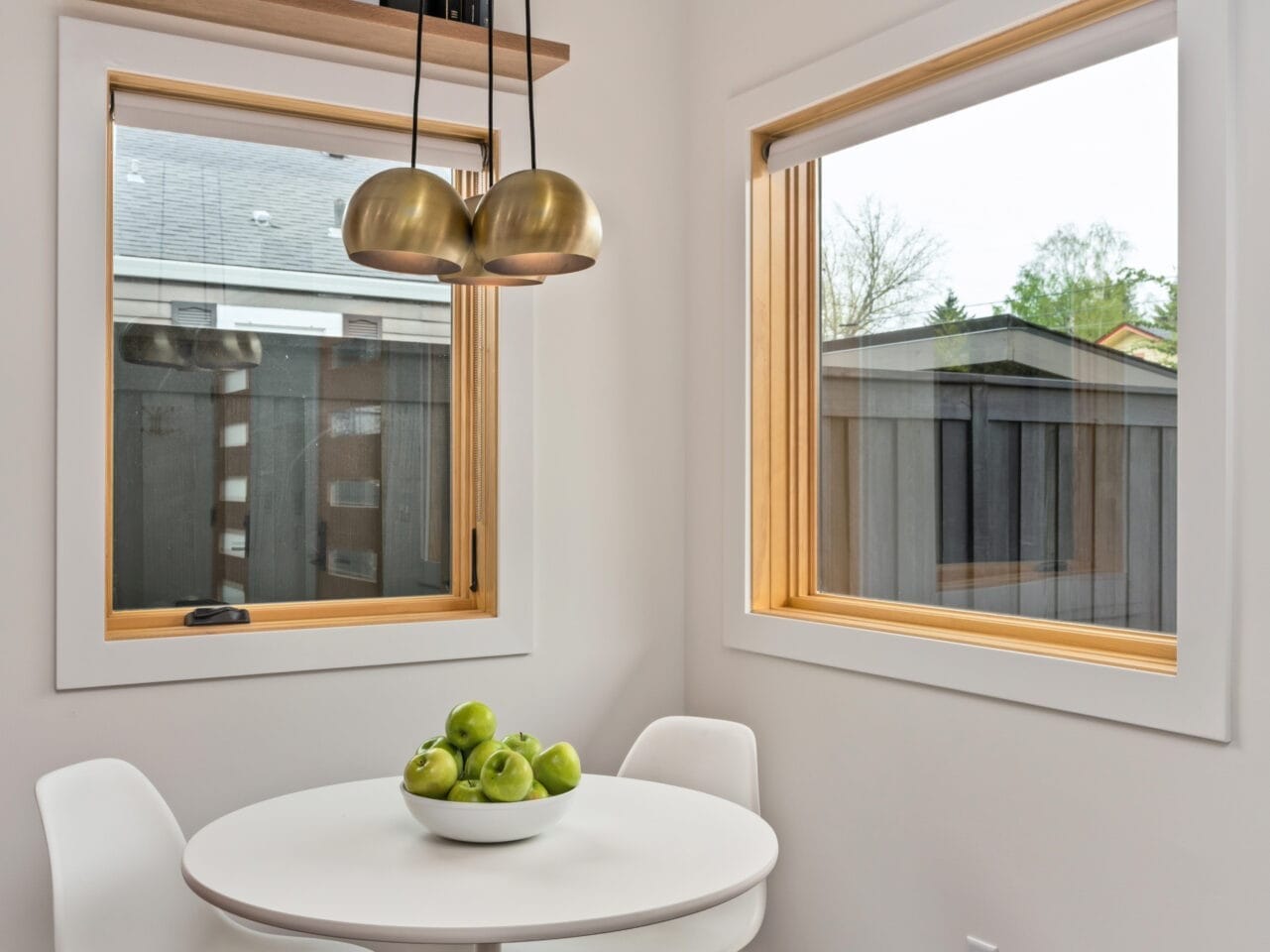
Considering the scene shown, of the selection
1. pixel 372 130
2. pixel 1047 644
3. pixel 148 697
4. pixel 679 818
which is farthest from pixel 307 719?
pixel 1047 644

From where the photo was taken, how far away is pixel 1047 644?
2.17m

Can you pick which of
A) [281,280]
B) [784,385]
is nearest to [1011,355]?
[784,385]

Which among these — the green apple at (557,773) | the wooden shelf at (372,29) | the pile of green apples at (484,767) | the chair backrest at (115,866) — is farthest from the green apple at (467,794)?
the wooden shelf at (372,29)

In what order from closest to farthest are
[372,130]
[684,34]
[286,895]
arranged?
[286,895], [372,130], [684,34]

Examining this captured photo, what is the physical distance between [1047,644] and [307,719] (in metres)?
1.64

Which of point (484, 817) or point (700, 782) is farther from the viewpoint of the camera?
point (700, 782)

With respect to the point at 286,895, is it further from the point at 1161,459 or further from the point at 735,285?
the point at 735,285

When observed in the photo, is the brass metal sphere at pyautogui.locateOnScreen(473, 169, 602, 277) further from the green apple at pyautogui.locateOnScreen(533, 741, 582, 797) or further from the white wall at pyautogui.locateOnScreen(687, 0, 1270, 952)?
the white wall at pyautogui.locateOnScreen(687, 0, 1270, 952)

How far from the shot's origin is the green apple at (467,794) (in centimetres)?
178

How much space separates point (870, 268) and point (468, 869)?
1707mm

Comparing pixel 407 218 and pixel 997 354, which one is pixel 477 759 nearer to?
pixel 407 218

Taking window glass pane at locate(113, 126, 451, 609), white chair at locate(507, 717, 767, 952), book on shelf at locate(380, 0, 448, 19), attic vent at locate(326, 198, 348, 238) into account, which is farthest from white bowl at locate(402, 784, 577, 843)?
book on shelf at locate(380, 0, 448, 19)

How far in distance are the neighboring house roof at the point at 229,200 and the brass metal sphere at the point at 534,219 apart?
1.09 m

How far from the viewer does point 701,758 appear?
2506 mm
